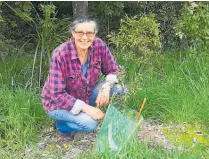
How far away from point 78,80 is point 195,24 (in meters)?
2.09

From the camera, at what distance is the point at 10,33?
22.2 ft

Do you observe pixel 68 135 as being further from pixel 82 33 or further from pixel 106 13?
pixel 106 13

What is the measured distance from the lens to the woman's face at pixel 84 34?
332 cm

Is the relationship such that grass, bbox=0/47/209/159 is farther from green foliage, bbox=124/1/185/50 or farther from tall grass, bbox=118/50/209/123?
green foliage, bbox=124/1/185/50

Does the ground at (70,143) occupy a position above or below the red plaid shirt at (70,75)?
below

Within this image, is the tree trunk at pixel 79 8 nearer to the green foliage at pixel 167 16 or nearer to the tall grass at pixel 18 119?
the green foliage at pixel 167 16

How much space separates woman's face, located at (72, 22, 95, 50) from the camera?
3.32 meters

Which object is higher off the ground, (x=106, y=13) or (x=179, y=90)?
(x=106, y=13)

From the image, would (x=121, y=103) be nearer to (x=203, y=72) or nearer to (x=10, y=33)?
(x=203, y=72)

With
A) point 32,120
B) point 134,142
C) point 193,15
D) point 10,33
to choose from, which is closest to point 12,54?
point 10,33

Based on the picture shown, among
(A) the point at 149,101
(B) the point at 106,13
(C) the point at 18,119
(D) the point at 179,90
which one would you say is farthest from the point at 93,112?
(B) the point at 106,13

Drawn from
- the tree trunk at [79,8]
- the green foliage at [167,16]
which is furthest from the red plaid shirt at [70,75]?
the green foliage at [167,16]

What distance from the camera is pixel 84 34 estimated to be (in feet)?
10.9

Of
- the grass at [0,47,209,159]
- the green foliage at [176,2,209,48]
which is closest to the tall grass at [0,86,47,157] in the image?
the grass at [0,47,209,159]
